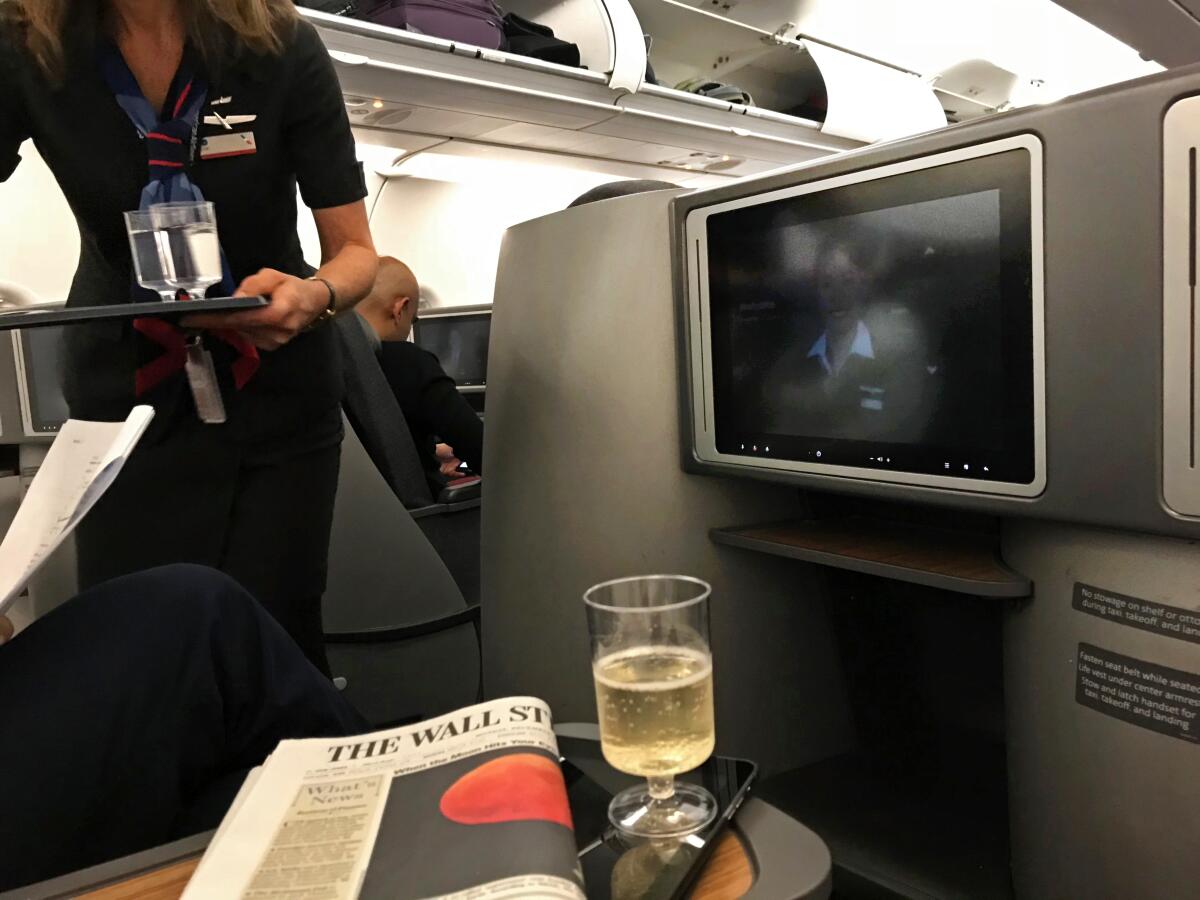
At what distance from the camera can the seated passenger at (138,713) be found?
774mm

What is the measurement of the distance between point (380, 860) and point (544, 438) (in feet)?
2.93

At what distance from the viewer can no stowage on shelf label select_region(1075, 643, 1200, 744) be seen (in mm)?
824

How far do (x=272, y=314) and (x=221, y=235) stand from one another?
26cm

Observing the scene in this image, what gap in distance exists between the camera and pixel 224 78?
1.31m

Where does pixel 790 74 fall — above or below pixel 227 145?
above

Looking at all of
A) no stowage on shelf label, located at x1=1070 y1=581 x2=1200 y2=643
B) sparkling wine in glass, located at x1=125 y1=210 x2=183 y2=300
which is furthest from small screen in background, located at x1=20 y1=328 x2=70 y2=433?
no stowage on shelf label, located at x1=1070 y1=581 x2=1200 y2=643

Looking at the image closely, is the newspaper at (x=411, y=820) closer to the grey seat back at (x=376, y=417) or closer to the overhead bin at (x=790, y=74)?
the grey seat back at (x=376, y=417)

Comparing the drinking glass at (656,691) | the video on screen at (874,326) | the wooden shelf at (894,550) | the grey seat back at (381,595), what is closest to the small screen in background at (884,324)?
the video on screen at (874,326)

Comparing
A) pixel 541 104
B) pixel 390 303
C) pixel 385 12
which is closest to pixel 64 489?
pixel 390 303

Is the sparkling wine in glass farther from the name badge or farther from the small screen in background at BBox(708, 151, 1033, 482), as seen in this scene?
the small screen in background at BBox(708, 151, 1033, 482)

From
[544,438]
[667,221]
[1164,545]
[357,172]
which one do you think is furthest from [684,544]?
[357,172]

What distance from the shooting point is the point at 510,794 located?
0.59 meters

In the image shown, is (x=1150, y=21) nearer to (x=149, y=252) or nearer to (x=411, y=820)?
(x=149, y=252)

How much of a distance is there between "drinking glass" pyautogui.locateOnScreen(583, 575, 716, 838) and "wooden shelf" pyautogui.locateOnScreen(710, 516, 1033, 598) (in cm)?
39
